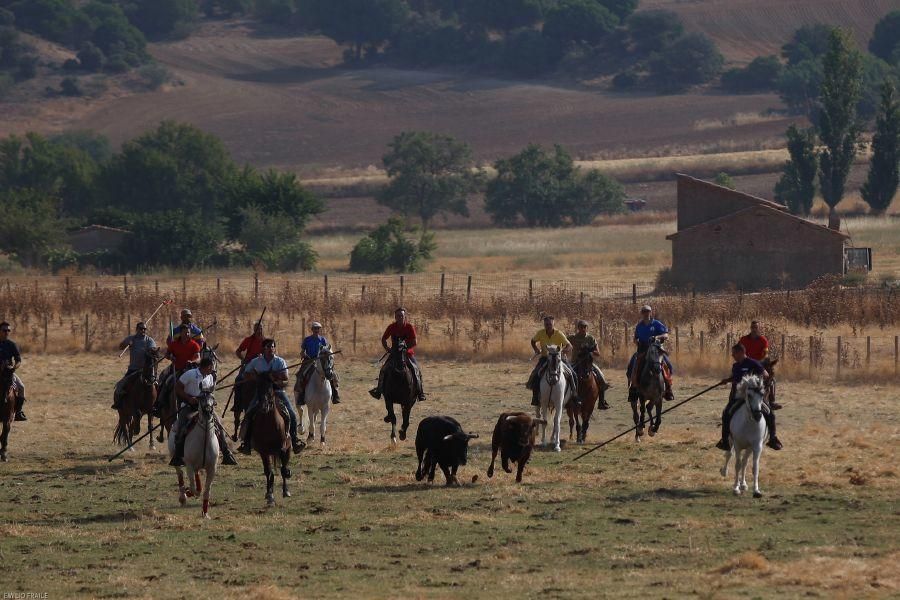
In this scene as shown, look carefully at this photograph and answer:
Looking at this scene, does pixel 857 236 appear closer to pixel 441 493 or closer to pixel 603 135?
pixel 441 493

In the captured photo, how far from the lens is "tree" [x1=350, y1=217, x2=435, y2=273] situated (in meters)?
71.1

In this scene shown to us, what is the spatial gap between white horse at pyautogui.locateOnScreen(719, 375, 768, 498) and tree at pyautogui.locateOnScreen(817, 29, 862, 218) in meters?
75.5

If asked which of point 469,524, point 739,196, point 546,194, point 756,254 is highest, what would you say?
point 546,194

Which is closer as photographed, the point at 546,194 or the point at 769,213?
the point at 769,213

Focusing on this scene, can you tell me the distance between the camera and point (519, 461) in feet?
69.1

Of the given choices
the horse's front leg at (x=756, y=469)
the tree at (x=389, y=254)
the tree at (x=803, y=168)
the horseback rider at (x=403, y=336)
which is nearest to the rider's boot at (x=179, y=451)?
the horseback rider at (x=403, y=336)

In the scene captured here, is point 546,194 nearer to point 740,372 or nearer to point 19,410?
point 19,410

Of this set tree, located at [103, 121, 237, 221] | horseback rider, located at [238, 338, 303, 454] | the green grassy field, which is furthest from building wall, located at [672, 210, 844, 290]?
tree, located at [103, 121, 237, 221]

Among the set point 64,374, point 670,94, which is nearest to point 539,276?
point 64,374

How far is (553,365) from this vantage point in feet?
77.9

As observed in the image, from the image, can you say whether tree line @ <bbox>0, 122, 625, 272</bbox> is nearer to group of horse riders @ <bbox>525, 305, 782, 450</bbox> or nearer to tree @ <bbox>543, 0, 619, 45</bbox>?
group of horse riders @ <bbox>525, 305, 782, 450</bbox>

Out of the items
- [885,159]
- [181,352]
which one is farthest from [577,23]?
[181,352]

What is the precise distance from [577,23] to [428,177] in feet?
262

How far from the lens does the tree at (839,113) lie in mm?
93312
